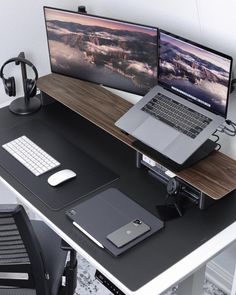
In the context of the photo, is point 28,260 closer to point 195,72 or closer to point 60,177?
point 60,177

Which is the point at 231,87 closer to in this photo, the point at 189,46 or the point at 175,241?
the point at 189,46

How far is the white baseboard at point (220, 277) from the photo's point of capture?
259cm

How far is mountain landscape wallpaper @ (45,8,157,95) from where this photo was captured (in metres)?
2.14

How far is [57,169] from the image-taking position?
2189 mm

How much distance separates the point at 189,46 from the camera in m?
1.93

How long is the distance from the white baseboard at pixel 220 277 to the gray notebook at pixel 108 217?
83 centimetres

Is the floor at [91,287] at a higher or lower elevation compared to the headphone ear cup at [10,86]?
lower

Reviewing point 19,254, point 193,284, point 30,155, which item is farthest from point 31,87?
point 193,284

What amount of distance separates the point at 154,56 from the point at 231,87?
32cm

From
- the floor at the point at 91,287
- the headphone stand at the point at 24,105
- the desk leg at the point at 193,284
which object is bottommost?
the floor at the point at 91,287

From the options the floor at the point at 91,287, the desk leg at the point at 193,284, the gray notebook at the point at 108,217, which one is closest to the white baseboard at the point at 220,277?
the floor at the point at 91,287

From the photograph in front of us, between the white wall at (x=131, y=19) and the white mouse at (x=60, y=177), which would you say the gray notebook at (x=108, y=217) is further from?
the white wall at (x=131, y=19)

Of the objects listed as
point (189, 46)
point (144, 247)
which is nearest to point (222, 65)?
point (189, 46)

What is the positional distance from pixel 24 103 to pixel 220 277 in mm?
1251
